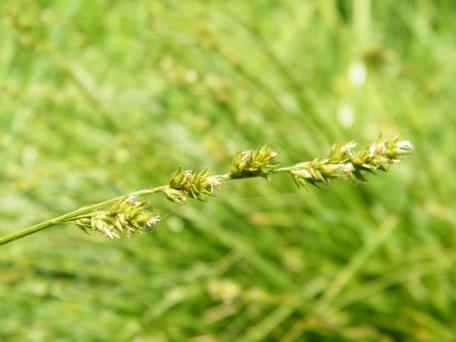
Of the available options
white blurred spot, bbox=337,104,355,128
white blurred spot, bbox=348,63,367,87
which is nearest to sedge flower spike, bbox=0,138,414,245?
white blurred spot, bbox=337,104,355,128

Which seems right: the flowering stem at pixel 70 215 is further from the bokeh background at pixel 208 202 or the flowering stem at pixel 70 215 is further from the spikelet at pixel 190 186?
the bokeh background at pixel 208 202

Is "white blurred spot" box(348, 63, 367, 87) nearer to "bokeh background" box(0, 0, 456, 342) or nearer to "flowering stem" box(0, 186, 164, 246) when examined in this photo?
"bokeh background" box(0, 0, 456, 342)

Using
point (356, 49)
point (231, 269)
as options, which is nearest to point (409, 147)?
point (231, 269)

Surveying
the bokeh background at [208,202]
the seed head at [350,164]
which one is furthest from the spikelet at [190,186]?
the bokeh background at [208,202]

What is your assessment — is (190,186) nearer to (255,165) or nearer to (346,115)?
(255,165)

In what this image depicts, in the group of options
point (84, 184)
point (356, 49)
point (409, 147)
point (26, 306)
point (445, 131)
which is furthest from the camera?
point (356, 49)

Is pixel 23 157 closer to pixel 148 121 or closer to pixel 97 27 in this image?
pixel 148 121

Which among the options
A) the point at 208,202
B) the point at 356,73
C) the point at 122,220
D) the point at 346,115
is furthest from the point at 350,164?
the point at 356,73
